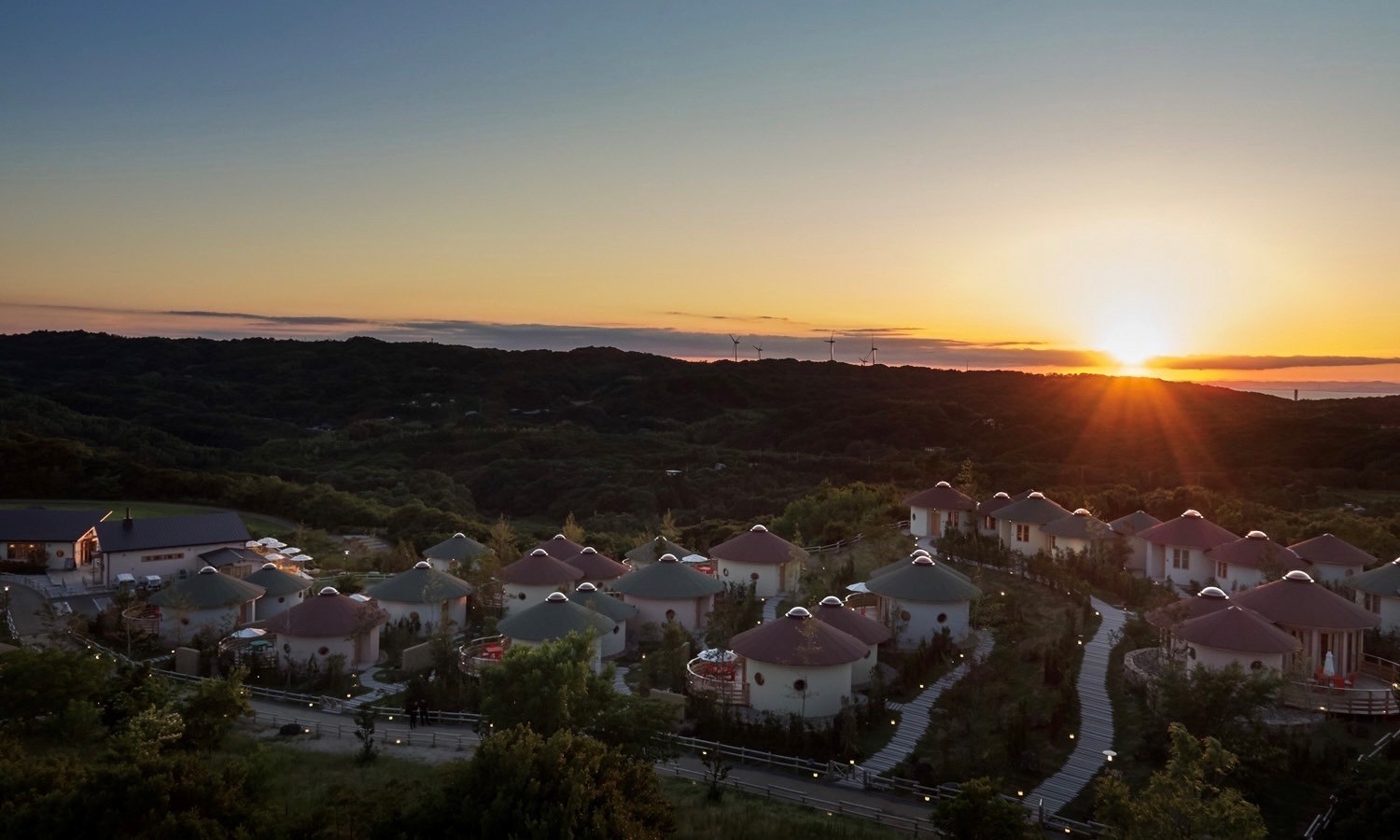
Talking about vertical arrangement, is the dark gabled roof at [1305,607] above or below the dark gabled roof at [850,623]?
above

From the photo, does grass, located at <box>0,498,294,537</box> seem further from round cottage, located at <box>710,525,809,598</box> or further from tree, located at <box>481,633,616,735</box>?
tree, located at <box>481,633,616,735</box>

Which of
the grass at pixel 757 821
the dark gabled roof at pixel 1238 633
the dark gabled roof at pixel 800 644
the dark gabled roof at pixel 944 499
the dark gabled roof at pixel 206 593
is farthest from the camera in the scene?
the dark gabled roof at pixel 944 499

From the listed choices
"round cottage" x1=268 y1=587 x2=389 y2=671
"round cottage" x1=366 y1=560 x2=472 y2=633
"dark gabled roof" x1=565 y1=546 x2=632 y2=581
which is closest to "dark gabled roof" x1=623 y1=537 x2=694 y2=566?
"dark gabled roof" x1=565 y1=546 x2=632 y2=581

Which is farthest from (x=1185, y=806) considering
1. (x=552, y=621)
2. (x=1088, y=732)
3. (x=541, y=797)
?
(x=552, y=621)

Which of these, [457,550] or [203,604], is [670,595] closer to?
[457,550]

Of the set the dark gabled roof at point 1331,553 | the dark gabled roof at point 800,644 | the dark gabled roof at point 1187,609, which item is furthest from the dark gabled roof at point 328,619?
the dark gabled roof at point 1331,553

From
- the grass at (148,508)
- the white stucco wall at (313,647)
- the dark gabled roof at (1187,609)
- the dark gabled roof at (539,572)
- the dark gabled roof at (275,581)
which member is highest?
the dark gabled roof at (1187,609)

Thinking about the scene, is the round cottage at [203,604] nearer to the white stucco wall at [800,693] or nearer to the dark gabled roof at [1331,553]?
the white stucco wall at [800,693]

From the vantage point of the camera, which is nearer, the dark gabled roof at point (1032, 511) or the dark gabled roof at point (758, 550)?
the dark gabled roof at point (758, 550)
